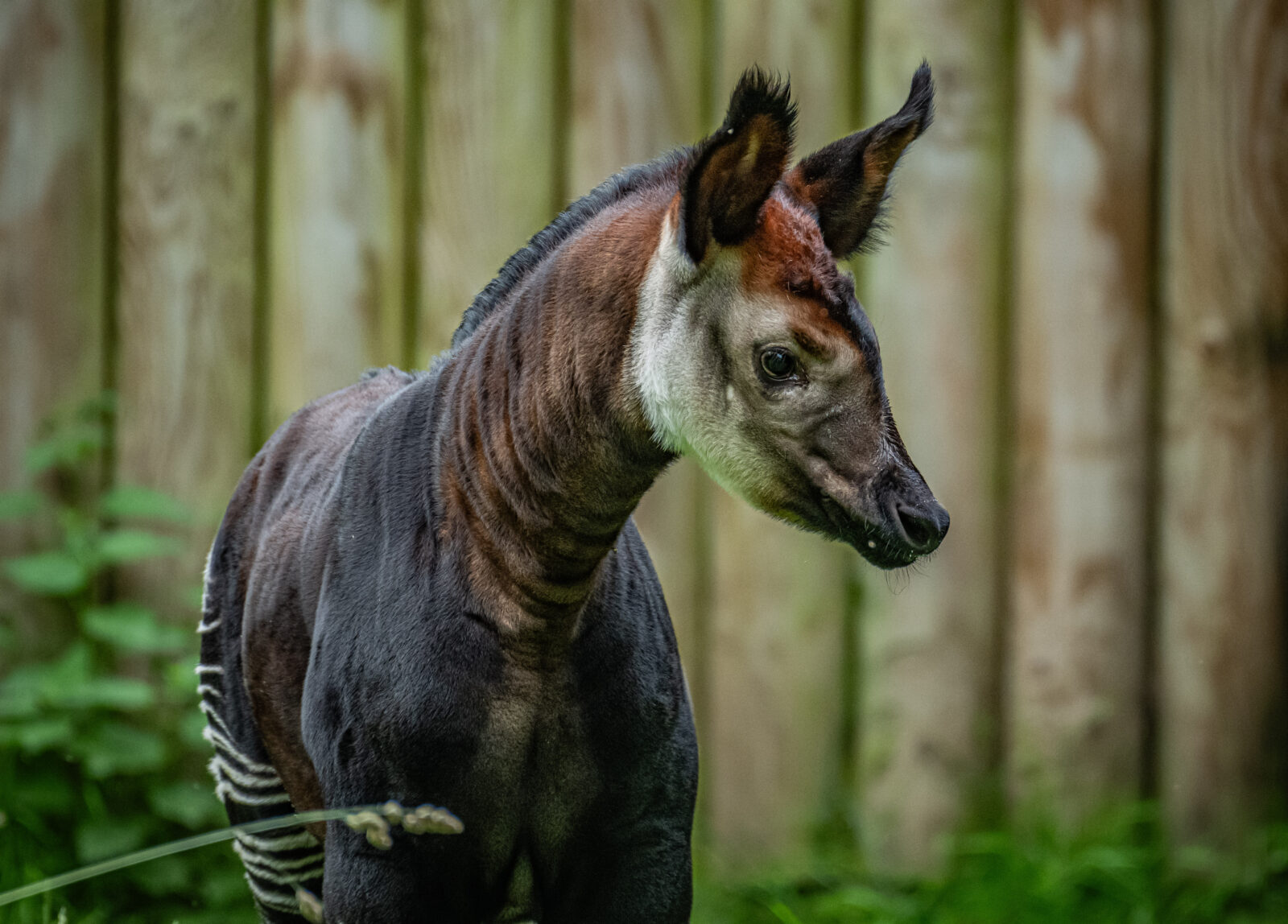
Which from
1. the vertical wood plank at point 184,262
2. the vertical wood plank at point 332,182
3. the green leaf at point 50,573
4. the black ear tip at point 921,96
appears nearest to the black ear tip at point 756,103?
the black ear tip at point 921,96

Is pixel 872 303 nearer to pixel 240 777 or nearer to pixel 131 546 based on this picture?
pixel 240 777

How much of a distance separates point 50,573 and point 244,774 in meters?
1.37

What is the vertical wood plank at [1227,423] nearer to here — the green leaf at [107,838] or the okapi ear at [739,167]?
the okapi ear at [739,167]

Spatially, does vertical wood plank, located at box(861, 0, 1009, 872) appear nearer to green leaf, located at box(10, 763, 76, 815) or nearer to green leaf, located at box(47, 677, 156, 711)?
green leaf, located at box(47, 677, 156, 711)

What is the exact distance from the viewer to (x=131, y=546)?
4.45 metres

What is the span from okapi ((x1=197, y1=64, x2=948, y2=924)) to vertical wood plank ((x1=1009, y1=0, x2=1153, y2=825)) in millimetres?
1826

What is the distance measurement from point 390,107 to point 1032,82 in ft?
6.64

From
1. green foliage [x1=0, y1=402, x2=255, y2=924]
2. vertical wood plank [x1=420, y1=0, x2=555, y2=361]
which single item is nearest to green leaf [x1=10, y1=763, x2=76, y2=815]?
green foliage [x1=0, y1=402, x2=255, y2=924]

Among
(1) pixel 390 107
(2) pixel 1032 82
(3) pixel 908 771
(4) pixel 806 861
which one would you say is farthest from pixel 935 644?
(1) pixel 390 107

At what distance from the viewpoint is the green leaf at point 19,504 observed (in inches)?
180

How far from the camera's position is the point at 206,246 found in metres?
4.69

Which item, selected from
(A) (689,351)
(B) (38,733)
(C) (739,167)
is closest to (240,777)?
(B) (38,733)

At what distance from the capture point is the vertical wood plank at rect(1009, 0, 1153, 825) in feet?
14.1

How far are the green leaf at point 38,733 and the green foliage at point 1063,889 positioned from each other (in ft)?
6.61
